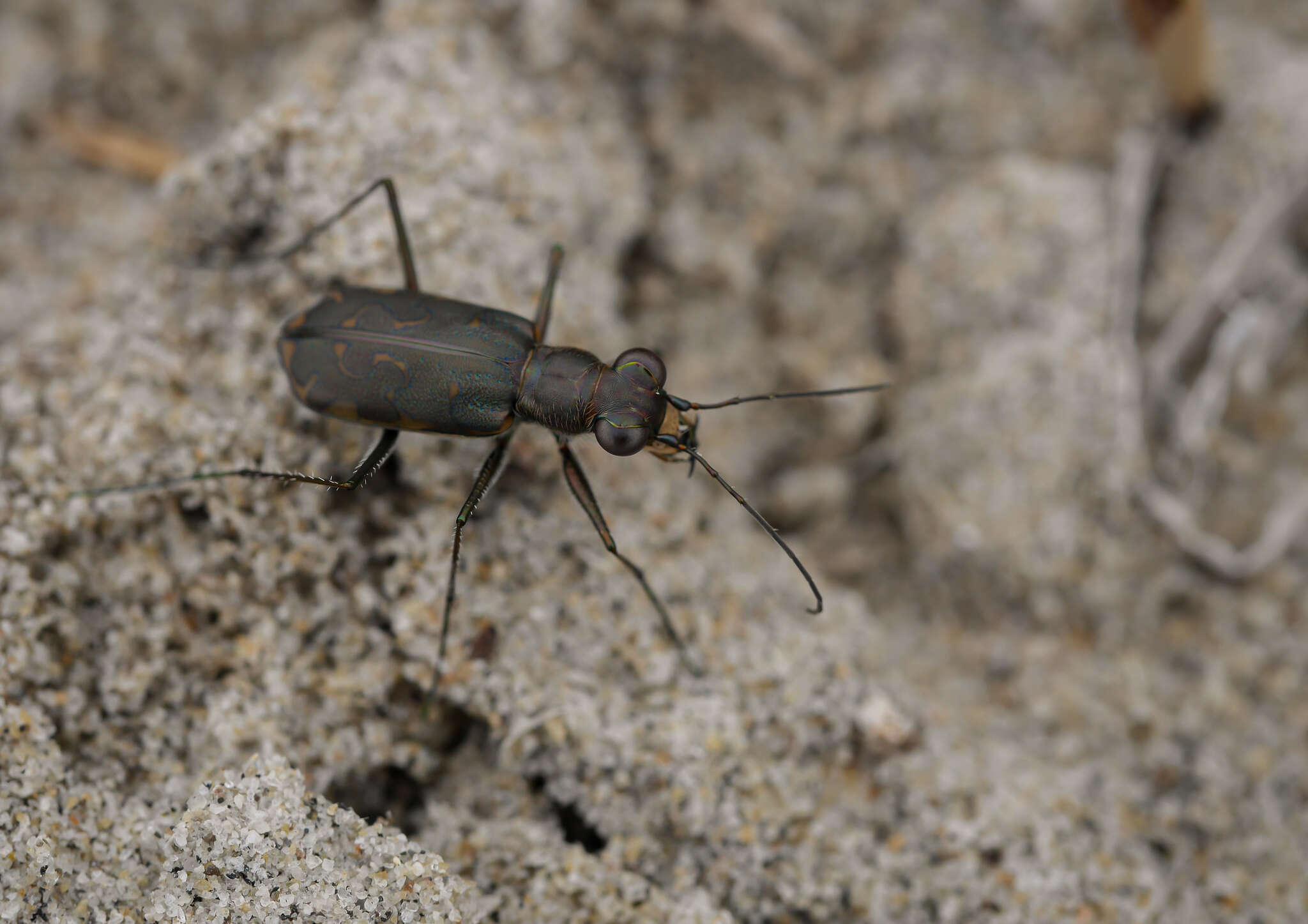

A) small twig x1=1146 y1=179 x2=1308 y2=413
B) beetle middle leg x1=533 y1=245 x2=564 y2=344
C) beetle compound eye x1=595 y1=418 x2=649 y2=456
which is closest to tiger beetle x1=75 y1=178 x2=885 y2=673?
beetle compound eye x1=595 y1=418 x2=649 y2=456

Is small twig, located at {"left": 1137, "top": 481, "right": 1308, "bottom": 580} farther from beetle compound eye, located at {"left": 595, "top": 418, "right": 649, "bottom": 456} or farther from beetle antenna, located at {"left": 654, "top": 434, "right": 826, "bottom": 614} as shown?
beetle compound eye, located at {"left": 595, "top": 418, "right": 649, "bottom": 456}

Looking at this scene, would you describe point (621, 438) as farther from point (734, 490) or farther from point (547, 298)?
point (547, 298)

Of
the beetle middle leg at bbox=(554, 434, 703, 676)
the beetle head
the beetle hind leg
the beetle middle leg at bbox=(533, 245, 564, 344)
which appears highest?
the beetle middle leg at bbox=(533, 245, 564, 344)

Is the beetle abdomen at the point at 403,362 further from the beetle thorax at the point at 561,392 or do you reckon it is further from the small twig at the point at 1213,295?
the small twig at the point at 1213,295

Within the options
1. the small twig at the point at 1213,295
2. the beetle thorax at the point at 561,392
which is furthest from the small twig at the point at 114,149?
the small twig at the point at 1213,295

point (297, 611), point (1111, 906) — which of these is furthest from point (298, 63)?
point (1111, 906)

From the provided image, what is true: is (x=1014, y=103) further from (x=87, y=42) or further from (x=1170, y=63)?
(x=87, y=42)
